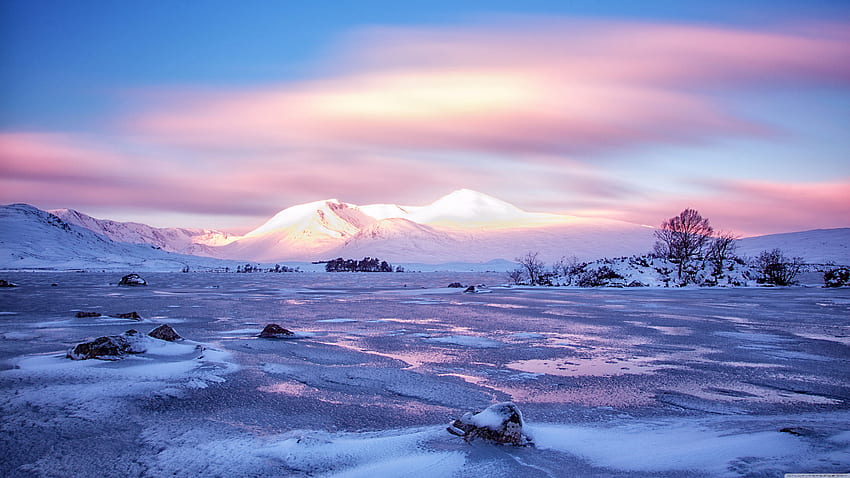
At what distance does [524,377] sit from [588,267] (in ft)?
103

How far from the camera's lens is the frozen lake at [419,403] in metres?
3.09

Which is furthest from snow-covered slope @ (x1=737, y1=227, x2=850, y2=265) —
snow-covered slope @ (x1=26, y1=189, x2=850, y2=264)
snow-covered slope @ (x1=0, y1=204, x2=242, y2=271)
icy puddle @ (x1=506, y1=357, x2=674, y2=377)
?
snow-covered slope @ (x1=0, y1=204, x2=242, y2=271)

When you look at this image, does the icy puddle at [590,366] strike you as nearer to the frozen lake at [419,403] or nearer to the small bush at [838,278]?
the frozen lake at [419,403]

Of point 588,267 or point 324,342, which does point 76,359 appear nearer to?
point 324,342

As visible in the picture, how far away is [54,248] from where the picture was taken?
81000 millimetres

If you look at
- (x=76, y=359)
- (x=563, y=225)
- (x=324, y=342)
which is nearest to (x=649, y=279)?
(x=324, y=342)

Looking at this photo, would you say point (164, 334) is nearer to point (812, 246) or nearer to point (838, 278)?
point (838, 278)

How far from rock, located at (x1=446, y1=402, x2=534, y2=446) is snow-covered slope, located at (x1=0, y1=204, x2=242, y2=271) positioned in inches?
3016

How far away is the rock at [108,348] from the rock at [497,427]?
173 inches

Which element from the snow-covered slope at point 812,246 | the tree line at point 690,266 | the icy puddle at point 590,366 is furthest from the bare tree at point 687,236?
the icy puddle at point 590,366

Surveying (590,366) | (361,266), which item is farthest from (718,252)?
(361,266)

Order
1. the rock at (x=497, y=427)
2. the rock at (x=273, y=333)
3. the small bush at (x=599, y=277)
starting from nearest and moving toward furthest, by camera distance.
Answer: the rock at (x=497, y=427) → the rock at (x=273, y=333) → the small bush at (x=599, y=277)

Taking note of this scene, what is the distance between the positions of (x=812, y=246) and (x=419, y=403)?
74.6 m

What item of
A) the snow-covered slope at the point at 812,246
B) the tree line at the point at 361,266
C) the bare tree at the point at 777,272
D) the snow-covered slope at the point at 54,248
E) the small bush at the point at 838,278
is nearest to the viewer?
the small bush at the point at 838,278
